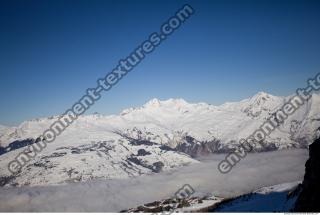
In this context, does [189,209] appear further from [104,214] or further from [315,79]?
[104,214]

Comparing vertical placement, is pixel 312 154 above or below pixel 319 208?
above

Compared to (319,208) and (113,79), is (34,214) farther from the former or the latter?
(319,208)

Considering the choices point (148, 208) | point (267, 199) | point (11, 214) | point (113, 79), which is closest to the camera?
point (11, 214)

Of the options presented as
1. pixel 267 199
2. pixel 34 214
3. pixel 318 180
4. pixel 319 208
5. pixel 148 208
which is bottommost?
pixel 148 208

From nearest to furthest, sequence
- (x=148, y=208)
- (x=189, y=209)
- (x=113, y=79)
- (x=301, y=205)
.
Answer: (x=301, y=205) < (x=113, y=79) < (x=189, y=209) < (x=148, y=208)

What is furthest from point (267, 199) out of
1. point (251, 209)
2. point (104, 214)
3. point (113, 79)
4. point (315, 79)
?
point (104, 214)

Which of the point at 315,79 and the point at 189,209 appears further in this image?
the point at 189,209
